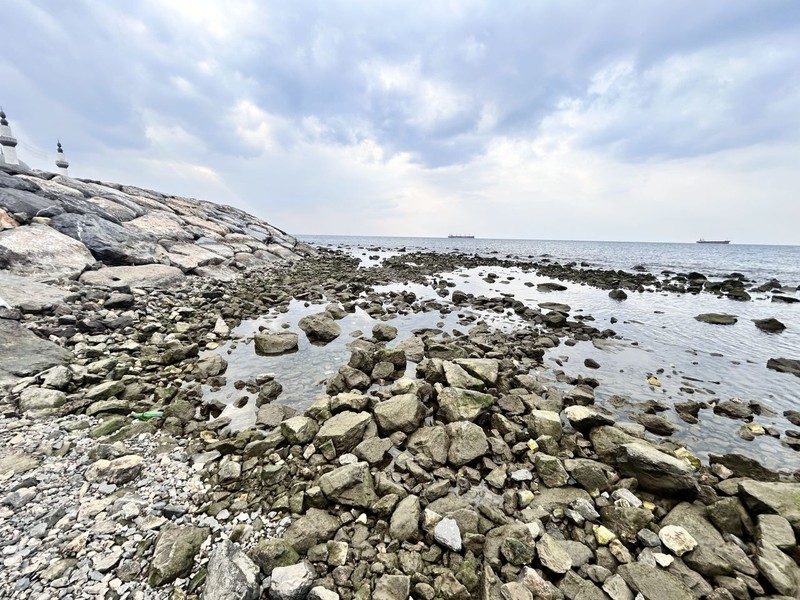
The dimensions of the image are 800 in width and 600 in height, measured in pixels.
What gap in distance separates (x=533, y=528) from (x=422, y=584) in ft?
5.03

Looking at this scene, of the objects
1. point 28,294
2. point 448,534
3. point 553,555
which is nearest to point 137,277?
point 28,294

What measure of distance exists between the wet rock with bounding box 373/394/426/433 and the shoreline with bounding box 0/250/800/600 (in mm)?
28

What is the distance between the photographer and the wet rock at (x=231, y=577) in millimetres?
2934

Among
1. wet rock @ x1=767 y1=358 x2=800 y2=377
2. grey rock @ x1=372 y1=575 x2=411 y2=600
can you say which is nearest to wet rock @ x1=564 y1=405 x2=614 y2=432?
grey rock @ x1=372 y1=575 x2=411 y2=600

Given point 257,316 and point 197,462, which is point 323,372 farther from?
point 257,316

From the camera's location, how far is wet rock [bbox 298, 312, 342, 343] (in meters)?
11.3

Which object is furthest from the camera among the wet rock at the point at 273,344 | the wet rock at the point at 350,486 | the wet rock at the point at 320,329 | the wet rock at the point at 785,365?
the wet rock at the point at 320,329

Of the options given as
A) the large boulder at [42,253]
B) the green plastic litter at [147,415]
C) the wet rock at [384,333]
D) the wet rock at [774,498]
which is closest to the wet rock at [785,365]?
the wet rock at [774,498]

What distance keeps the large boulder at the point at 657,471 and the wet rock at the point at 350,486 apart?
13.0 ft

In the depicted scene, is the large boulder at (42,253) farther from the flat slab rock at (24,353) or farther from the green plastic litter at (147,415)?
the green plastic litter at (147,415)

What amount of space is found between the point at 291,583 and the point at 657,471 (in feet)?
16.8

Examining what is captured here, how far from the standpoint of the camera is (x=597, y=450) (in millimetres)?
5551

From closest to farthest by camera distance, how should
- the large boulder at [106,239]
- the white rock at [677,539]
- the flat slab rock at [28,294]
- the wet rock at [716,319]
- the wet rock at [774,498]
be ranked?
the white rock at [677,539] < the wet rock at [774,498] < the flat slab rock at [28,294] < the wet rock at [716,319] < the large boulder at [106,239]

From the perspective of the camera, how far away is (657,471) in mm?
4609
